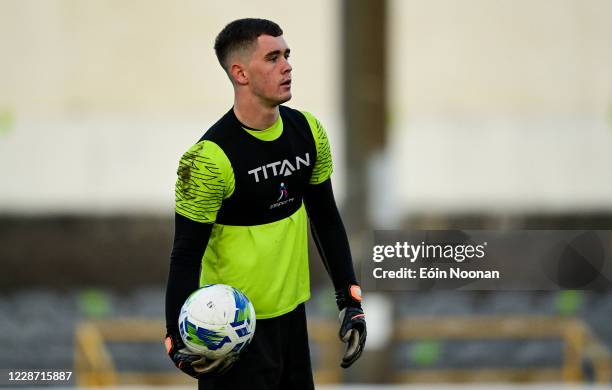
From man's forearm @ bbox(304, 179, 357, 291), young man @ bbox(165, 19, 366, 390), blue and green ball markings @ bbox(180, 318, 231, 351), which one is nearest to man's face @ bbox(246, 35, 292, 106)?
young man @ bbox(165, 19, 366, 390)

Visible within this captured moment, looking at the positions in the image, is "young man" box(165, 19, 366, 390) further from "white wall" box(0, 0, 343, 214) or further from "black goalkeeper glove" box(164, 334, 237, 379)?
"white wall" box(0, 0, 343, 214)

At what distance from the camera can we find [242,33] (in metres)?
3.76

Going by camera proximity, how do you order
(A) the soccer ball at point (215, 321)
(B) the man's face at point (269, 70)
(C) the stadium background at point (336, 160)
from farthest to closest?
1. (C) the stadium background at point (336, 160)
2. (B) the man's face at point (269, 70)
3. (A) the soccer ball at point (215, 321)

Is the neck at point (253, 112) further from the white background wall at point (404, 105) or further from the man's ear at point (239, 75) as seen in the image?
the white background wall at point (404, 105)

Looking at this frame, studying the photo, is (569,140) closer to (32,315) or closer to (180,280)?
(32,315)

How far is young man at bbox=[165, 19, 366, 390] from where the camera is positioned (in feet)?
12.1

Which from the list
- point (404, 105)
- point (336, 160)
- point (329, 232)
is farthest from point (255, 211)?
point (404, 105)

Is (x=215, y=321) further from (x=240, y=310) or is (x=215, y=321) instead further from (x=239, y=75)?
(x=239, y=75)

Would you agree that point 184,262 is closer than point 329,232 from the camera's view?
Yes

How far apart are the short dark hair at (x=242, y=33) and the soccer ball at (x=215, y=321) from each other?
2.84ft

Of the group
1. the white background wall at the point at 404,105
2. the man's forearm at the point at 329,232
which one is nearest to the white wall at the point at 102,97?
the white background wall at the point at 404,105

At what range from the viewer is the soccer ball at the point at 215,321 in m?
3.63

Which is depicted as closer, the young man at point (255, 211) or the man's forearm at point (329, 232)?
the young man at point (255, 211)

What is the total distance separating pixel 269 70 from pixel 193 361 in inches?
43.4
